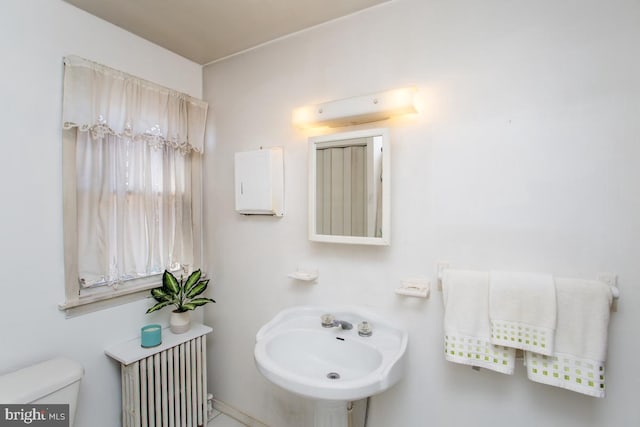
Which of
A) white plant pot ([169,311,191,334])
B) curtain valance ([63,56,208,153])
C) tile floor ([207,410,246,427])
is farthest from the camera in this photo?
tile floor ([207,410,246,427])

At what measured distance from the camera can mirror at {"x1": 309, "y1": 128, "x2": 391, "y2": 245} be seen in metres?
1.40

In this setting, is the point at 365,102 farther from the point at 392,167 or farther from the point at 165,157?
the point at 165,157

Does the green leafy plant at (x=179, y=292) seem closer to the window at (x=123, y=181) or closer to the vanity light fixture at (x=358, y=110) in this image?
the window at (x=123, y=181)

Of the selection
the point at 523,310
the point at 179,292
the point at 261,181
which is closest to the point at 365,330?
the point at 523,310

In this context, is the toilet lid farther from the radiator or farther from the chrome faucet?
the chrome faucet

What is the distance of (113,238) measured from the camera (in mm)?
1649

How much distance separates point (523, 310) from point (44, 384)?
1.93 metres

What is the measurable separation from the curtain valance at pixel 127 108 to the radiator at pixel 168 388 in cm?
124

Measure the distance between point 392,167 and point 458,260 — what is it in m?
0.52

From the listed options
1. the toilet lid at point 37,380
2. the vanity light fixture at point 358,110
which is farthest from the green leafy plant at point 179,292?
the vanity light fixture at point 358,110

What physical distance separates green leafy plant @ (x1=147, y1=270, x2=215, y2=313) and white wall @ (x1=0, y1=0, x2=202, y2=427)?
0.86 ft

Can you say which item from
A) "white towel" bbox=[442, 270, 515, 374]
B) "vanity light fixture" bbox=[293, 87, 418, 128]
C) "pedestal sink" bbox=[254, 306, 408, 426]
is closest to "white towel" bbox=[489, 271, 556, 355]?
"white towel" bbox=[442, 270, 515, 374]

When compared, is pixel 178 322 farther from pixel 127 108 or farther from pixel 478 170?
pixel 478 170

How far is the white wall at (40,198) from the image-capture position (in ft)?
4.35
